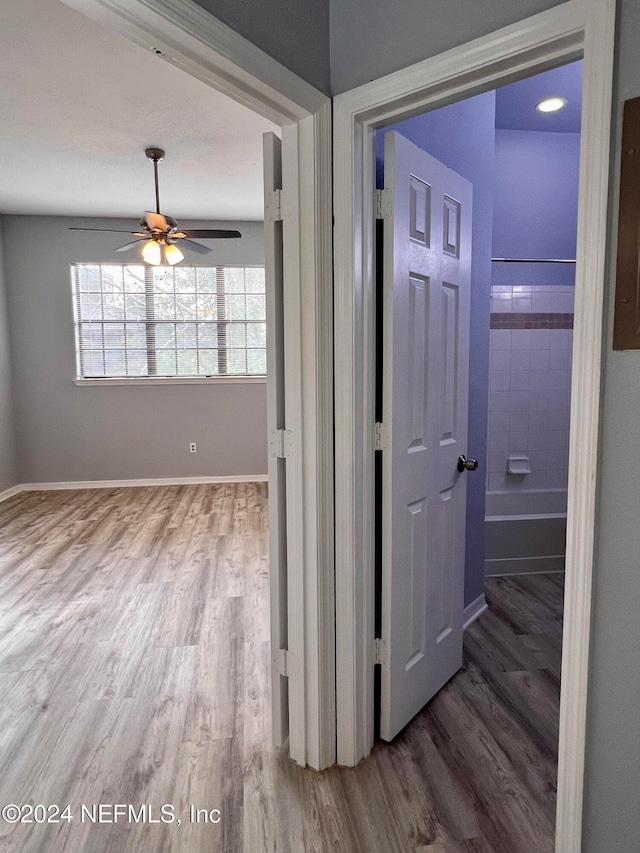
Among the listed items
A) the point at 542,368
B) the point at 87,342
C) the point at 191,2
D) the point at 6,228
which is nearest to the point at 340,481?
the point at 191,2

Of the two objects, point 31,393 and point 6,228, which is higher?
point 6,228

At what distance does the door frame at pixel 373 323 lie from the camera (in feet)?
3.51

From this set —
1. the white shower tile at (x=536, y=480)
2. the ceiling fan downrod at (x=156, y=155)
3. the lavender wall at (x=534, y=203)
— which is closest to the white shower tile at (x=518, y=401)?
the white shower tile at (x=536, y=480)

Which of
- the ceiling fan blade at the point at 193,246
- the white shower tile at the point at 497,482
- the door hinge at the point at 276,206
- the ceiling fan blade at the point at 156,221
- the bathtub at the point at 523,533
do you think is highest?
the ceiling fan blade at the point at 156,221

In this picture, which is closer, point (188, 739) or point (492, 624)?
point (188, 739)

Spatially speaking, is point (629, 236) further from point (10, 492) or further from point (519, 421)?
point (10, 492)

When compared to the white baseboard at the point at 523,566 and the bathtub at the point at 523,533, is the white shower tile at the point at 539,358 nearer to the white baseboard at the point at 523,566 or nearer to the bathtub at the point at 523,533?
the bathtub at the point at 523,533

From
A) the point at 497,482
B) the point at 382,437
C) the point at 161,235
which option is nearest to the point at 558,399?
the point at 497,482

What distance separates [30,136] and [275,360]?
2995 millimetres

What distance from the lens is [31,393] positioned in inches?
219

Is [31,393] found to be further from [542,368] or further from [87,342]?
[542,368]

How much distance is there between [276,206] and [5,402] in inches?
192

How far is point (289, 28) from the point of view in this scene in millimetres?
1416

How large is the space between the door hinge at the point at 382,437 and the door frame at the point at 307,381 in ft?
0.56
